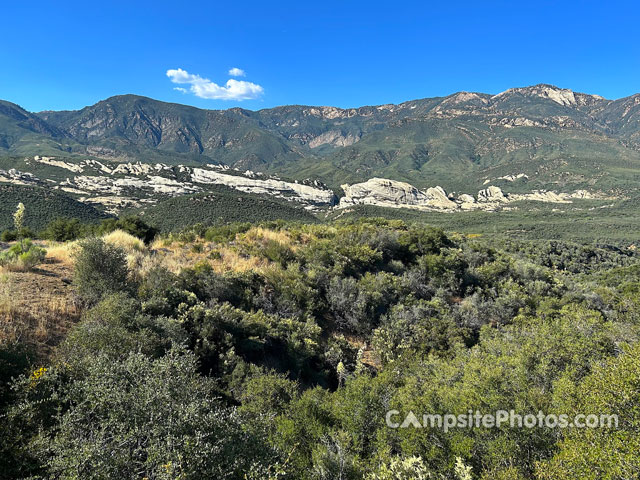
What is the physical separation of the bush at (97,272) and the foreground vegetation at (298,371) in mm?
40

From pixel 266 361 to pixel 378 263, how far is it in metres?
10.7

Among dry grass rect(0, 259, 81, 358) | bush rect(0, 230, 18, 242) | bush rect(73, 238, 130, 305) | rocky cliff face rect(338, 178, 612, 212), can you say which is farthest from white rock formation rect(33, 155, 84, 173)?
bush rect(73, 238, 130, 305)

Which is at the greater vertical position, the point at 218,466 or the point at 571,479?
the point at 218,466

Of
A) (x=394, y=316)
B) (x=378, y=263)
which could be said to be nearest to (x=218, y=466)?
(x=394, y=316)

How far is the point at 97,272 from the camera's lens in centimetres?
868

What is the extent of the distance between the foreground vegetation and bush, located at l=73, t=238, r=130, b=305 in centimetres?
4

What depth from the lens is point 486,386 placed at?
7828 millimetres

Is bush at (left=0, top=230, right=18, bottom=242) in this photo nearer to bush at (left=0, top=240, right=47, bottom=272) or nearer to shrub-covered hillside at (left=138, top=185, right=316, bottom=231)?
bush at (left=0, top=240, right=47, bottom=272)

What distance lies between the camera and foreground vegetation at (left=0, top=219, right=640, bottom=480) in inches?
161

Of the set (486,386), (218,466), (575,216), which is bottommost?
(486,386)

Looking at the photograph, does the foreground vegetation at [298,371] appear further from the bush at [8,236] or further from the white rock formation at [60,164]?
the white rock formation at [60,164]

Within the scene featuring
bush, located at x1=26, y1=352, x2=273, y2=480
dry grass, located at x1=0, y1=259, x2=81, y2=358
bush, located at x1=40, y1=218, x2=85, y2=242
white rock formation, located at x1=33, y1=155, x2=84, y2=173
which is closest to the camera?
bush, located at x1=26, y1=352, x2=273, y2=480

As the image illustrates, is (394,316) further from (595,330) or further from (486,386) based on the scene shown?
(595,330)

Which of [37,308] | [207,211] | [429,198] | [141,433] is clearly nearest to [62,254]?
[37,308]
